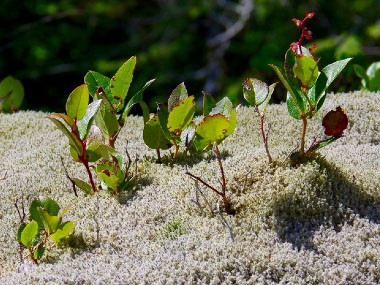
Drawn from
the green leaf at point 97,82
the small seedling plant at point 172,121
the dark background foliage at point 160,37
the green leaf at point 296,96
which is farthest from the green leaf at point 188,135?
the dark background foliage at point 160,37

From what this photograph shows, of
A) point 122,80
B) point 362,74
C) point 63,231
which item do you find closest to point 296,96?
point 122,80

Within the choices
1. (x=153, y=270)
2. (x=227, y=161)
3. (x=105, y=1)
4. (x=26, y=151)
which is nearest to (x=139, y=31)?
(x=105, y=1)

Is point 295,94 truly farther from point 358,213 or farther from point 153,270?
point 153,270

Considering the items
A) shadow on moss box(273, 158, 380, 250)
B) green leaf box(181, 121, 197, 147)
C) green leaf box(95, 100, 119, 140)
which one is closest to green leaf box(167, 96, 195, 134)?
green leaf box(181, 121, 197, 147)

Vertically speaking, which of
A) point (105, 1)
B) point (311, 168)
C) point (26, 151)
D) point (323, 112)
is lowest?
point (311, 168)

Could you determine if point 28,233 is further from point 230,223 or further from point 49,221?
point 230,223

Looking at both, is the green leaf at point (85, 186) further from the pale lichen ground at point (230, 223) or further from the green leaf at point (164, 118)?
the green leaf at point (164, 118)
